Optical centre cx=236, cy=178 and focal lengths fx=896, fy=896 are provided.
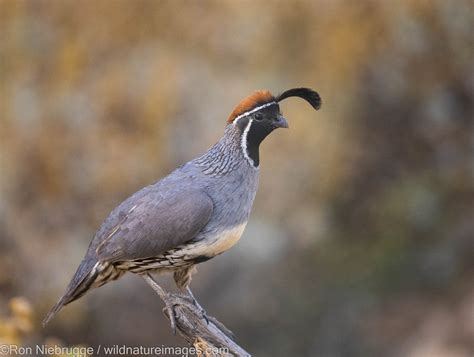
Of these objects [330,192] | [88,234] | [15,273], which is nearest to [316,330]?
[330,192]

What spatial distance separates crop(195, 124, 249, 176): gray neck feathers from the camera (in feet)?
13.6

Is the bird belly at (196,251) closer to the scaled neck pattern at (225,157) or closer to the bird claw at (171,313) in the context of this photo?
the bird claw at (171,313)

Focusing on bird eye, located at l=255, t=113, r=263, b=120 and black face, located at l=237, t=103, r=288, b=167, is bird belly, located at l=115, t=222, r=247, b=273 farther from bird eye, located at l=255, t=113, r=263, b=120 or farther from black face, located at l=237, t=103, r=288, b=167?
bird eye, located at l=255, t=113, r=263, b=120

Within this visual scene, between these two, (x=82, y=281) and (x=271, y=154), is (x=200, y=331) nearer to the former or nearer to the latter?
(x=82, y=281)

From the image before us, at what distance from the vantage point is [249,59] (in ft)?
25.1

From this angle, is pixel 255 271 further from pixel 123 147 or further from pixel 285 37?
pixel 285 37

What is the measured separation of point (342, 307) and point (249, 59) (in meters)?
2.23

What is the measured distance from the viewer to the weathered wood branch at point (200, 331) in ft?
13.1

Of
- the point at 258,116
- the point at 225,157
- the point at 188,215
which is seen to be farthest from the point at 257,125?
the point at 188,215

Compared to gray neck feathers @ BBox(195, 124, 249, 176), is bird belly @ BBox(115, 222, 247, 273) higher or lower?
lower

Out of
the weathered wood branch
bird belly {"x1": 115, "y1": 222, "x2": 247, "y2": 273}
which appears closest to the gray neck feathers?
bird belly {"x1": 115, "y1": 222, "x2": 247, "y2": 273}

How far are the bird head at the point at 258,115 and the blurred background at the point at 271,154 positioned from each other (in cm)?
319

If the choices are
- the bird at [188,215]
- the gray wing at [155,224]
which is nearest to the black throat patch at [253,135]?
the bird at [188,215]

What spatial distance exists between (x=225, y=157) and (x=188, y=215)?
1.30 ft
